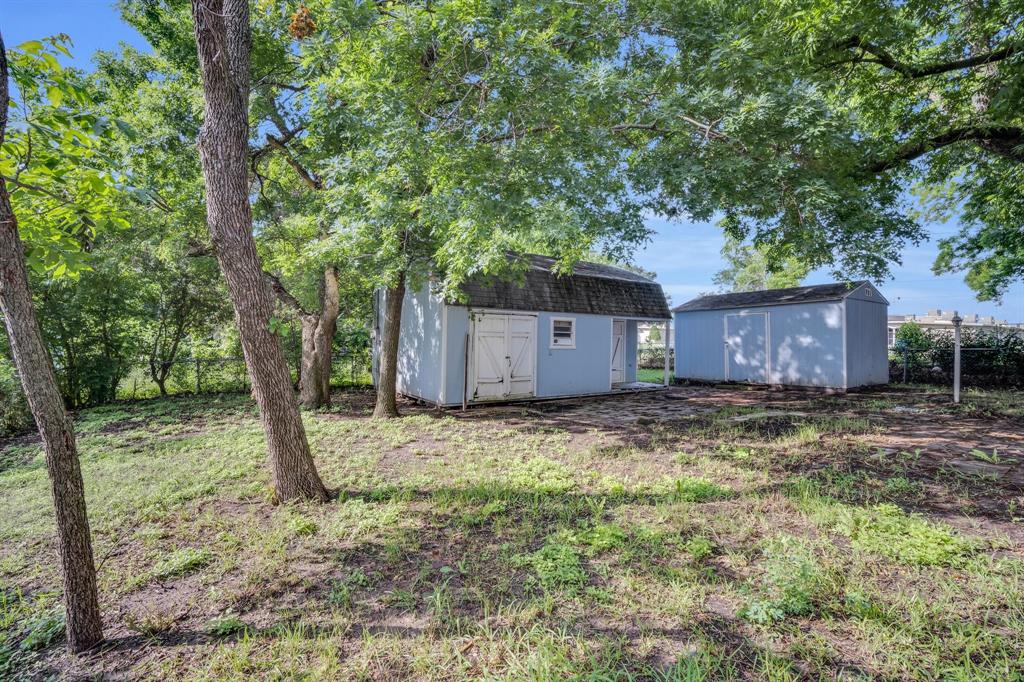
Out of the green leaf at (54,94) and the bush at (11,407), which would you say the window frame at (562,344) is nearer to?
the green leaf at (54,94)

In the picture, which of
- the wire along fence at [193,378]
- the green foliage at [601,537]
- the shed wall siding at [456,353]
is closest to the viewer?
the green foliage at [601,537]

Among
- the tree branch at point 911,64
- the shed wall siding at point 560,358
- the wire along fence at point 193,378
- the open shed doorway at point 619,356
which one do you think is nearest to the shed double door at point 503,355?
the shed wall siding at point 560,358

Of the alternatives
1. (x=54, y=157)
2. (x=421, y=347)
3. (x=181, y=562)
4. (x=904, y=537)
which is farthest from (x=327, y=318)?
(x=904, y=537)

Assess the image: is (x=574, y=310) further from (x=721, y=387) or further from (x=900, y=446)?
(x=900, y=446)

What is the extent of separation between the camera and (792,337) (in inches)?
545

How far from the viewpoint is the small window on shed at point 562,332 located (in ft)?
40.2

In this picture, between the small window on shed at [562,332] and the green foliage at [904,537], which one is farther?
the small window on shed at [562,332]

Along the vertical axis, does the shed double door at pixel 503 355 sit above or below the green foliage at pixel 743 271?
below

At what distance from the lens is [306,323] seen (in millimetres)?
10477

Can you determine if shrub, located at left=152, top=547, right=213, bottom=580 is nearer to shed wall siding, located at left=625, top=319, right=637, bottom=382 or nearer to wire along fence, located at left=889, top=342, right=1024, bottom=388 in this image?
shed wall siding, located at left=625, top=319, right=637, bottom=382

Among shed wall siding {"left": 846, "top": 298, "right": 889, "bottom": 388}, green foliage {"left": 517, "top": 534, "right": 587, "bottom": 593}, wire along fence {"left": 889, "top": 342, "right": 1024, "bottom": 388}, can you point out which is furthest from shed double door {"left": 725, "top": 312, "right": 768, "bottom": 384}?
green foliage {"left": 517, "top": 534, "right": 587, "bottom": 593}

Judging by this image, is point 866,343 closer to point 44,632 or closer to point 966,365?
point 966,365

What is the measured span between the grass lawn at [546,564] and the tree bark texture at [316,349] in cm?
384

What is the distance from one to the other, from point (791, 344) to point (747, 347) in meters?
1.33
